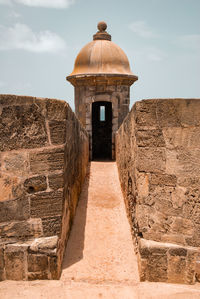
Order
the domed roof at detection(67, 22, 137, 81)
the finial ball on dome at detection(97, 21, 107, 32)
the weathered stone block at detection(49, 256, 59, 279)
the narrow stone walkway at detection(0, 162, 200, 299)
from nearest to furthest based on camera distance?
the narrow stone walkway at detection(0, 162, 200, 299) < the weathered stone block at detection(49, 256, 59, 279) < the domed roof at detection(67, 22, 137, 81) < the finial ball on dome at detection(97, 21, 107, 32)

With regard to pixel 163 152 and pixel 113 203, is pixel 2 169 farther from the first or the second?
pixel 113 203

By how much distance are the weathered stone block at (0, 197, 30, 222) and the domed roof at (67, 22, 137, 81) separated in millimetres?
7357

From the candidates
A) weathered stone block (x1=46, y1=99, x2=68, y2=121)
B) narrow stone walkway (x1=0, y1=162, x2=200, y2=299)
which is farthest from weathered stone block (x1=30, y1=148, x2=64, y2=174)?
narrow stone walkway (x1=0, y1=162, x2=200, y2=299)

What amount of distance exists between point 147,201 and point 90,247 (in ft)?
3.20

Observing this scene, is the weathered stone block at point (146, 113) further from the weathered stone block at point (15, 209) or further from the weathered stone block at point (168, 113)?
the weathered stone block at point (15, 209)

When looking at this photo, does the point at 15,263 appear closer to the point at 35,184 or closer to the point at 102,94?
the point at 35,184

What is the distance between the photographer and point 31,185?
2555 mm

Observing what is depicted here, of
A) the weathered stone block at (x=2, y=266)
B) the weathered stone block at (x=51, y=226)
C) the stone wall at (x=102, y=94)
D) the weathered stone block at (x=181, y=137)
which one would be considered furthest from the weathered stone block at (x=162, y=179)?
the stone wall at (x=102, y=94)

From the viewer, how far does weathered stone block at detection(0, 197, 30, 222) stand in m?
2.54

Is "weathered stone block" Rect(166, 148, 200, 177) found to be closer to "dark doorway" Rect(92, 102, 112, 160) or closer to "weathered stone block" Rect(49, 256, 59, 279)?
"weathered stone block" Rect(49, 256, 59, 279)

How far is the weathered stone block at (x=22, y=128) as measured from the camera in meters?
2.51

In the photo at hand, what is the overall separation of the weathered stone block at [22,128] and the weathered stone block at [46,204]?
519 mm

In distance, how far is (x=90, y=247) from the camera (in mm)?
3023

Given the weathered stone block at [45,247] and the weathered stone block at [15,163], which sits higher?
the weathered stone block at [15,163]
